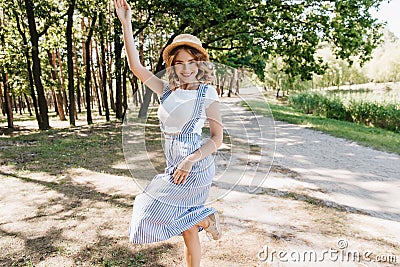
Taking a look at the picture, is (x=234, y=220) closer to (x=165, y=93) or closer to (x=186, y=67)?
(x=165, y=93)

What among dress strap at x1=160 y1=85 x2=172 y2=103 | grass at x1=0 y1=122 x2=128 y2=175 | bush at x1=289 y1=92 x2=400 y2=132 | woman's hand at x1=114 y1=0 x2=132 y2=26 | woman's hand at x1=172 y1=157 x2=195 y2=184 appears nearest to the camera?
woman's hand at x1=172 y1=157 x2=195 y2=184

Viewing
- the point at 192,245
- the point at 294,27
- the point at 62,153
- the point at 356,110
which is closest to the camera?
the point at 192,245

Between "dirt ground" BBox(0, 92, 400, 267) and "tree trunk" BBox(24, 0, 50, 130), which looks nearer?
"dirt ground" BBox(0, 92, 400, 267)

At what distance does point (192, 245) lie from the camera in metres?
2.35

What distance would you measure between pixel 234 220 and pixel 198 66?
101 inches

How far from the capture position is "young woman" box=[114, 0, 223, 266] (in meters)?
2.15

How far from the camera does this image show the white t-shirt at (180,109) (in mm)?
2146

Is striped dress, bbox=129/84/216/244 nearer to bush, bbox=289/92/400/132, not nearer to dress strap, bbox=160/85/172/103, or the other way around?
dress strap, bbox=160/85/172/103

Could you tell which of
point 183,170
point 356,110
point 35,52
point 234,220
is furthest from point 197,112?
point 356,110

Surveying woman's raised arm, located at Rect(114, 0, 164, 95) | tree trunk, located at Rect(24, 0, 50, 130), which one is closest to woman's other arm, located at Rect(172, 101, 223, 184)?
woman's raised arm, located at Rect(114, 0, 164, 95)

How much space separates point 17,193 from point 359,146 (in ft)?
31.1

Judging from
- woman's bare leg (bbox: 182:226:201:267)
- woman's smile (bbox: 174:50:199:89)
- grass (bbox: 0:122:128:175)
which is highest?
woman's smile (bbox: 174:50:199:89)

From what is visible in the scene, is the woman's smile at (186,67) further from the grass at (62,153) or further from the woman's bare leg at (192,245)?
the grass at (62,153)

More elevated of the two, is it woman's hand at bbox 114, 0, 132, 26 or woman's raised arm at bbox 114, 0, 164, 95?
woman's hand at bbox 114, 0, 132, 26
